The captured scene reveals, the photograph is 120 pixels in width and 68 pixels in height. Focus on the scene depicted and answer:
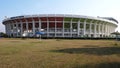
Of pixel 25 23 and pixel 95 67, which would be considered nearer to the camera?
pixel 95 67

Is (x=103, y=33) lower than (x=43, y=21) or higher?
lower

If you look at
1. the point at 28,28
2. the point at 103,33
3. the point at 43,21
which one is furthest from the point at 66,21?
the point at 103,33

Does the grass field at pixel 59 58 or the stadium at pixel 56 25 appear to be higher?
the grass field at pixel 59 58

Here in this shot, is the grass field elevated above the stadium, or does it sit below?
above

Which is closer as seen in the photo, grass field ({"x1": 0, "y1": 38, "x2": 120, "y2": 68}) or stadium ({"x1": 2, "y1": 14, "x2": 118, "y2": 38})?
grass field ({"x1": 0, "y1": 38, "x2": 120, "y2": 68})

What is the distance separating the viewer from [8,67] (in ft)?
37.7

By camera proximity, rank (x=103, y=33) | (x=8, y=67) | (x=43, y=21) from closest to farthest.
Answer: (x=8, y=67), (x=43, y=21), (x=103, y=33)

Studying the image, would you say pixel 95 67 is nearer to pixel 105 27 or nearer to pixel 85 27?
pixel 85 27

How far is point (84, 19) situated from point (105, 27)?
2737 centimetres

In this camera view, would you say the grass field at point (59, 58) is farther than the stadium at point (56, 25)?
No

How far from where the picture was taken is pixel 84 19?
10431 cm

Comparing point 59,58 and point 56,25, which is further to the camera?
point 56,25

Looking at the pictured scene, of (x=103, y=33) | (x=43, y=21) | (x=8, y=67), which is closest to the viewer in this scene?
(x=8, y=67)

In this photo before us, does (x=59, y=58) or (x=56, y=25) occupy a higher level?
(x=59, y=58)
